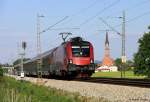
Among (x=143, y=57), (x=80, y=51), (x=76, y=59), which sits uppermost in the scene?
(x=143, y=57)

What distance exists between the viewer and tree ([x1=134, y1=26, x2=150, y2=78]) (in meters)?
67.9

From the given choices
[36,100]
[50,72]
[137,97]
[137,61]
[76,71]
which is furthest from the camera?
[137,61]

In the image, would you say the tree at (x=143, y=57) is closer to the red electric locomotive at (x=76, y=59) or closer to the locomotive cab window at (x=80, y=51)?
the red electric locomotive at (x=76, y=59)

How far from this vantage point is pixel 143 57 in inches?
2699

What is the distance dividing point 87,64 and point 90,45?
2111 mm

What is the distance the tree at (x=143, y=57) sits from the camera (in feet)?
223

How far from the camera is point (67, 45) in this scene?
44969mm

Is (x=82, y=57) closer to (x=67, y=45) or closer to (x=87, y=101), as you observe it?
(x=67, y=45)

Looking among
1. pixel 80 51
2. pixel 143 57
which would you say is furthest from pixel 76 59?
pixel 143 57

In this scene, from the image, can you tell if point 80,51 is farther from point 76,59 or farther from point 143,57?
point 143,57

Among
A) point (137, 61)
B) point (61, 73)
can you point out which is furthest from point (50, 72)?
point (137, 61)

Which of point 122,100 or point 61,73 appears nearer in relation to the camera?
point 122,100

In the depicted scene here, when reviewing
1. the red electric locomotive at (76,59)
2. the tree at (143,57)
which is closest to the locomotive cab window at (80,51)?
the red electric locomotive at (76,59)

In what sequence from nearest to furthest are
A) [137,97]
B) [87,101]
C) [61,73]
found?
[87,101], [137,97], [61,73]
